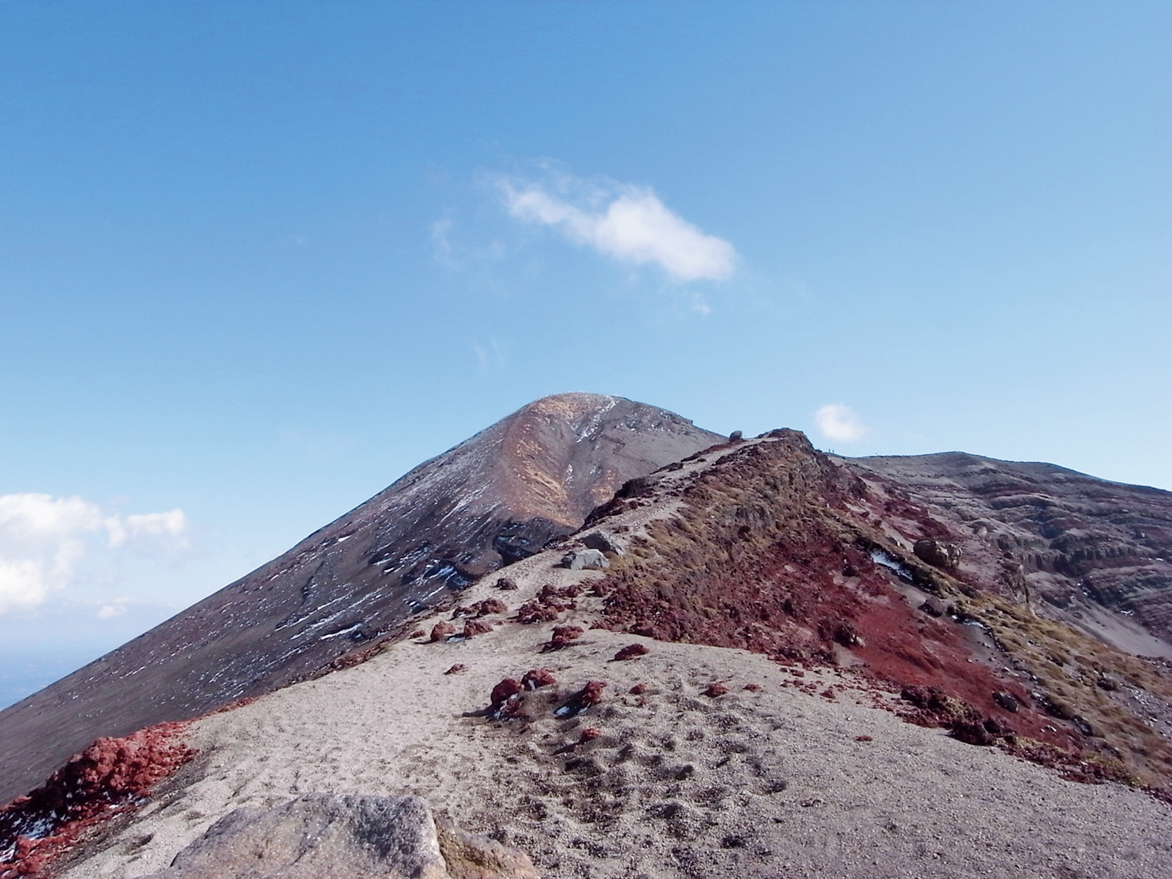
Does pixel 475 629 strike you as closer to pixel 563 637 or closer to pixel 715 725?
pixel 563 637

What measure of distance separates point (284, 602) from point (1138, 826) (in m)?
47.7

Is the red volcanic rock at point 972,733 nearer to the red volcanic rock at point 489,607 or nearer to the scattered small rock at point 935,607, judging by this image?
the red volcanic rock at point 489,607

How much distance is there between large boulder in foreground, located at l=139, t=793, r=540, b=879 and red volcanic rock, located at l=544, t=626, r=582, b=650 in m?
10.9

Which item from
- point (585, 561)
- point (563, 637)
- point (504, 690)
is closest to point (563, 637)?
point (563, 637)

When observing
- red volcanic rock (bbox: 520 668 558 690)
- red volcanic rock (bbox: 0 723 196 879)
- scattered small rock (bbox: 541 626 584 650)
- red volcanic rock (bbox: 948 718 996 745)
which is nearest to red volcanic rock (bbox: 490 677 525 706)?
red volcanic rock (bbox: 520 668 558 690)

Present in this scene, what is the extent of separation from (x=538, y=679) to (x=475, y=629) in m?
5.31

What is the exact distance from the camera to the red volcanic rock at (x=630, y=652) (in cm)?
1543

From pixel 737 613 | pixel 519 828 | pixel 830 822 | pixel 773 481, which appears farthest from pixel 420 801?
pixel 773 481

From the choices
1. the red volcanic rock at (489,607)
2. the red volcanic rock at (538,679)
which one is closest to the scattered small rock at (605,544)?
the red volcanic rock at (489,607)

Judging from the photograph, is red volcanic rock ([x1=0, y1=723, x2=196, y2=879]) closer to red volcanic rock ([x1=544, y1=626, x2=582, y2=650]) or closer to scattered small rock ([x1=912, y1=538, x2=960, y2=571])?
red volcanic rock ([x1=544, y1=626, x2=582, y2=650])

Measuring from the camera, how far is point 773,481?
3597cm

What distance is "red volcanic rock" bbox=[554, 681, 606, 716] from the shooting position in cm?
1292

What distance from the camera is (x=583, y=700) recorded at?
42.8ft

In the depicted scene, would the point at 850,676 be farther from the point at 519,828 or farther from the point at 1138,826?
the point at 519,828
